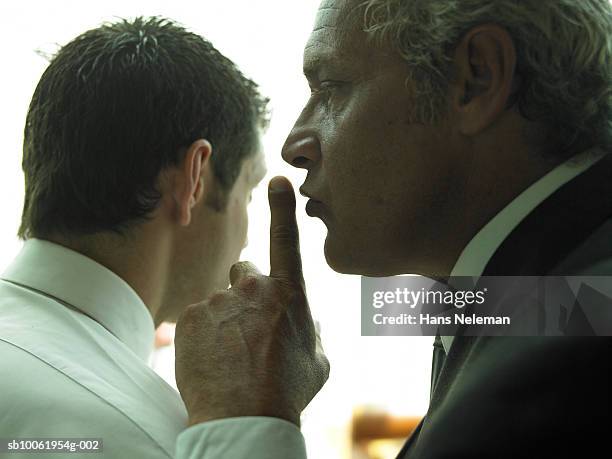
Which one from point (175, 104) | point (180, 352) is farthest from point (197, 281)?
point (180, 352)

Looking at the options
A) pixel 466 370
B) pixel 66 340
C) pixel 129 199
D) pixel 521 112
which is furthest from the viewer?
pixel 129 199

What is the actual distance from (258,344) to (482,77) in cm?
38

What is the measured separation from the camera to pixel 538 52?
872 mm

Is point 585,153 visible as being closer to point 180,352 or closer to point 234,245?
point 180,352

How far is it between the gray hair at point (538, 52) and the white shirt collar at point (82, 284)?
513mm

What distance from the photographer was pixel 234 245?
1.37 metres

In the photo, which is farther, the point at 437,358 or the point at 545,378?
the point at 437,358

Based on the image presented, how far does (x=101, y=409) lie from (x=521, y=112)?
0.58 meters

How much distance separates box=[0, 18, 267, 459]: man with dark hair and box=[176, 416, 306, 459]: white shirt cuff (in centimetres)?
13

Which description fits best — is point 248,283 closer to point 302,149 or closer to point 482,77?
point 302,149

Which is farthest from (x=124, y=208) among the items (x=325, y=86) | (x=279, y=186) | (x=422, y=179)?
(x=422, y=179)

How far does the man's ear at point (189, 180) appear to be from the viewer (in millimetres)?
1252

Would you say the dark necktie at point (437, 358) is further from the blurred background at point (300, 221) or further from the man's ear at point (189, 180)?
the blurred background at point (300, 221)

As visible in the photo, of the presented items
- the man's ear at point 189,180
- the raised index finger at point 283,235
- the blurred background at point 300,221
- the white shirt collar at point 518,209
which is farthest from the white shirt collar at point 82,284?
the blurred background at point 300,221
